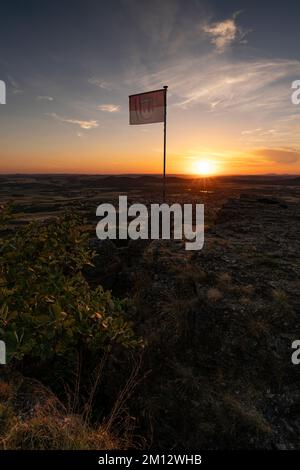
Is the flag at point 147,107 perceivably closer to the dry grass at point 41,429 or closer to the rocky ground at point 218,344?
the rocky ground at point 218,344

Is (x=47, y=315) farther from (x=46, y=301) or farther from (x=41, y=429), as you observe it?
(x=41, y=429)

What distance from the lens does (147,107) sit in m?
22.3

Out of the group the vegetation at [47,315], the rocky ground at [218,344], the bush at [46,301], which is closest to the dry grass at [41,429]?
the vegetation at [47,315]

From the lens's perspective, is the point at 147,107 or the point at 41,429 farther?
the point at 147,107

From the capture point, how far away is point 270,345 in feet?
26.3

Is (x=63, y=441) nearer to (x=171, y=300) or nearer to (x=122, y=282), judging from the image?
(x=171, y=300)

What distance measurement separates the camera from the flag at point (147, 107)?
21.8 m

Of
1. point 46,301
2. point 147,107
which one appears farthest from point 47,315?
point 147,107

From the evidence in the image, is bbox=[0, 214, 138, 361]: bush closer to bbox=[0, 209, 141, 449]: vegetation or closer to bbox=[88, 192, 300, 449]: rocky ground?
bbox=[0, 209, 141, 449]: vegetation

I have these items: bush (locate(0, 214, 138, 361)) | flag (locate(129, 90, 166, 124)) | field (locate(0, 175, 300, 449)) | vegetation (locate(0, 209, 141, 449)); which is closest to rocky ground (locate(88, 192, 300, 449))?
field (locate(0, 175, 300, 449))

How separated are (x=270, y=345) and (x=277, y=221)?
14.1 metres

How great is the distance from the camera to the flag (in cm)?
2184

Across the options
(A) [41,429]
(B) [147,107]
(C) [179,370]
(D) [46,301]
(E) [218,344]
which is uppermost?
(B) [147,107]

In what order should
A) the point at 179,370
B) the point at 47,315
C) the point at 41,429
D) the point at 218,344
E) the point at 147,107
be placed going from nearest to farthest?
the point at 47,315 → the point at 41,429 → the point at 179,370 → the point at 218,344 → the point at 147,107
